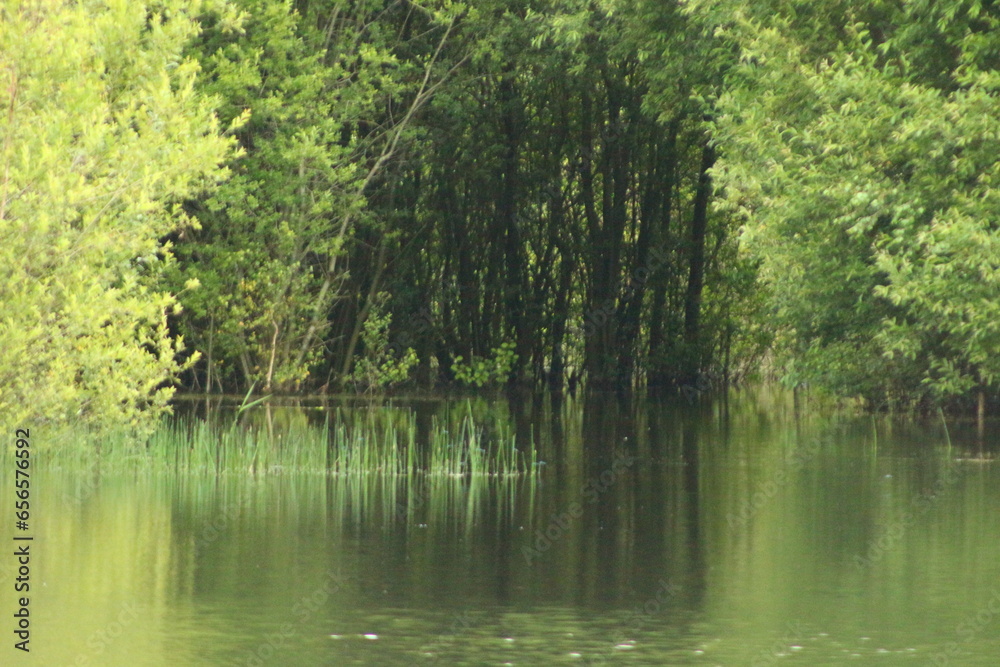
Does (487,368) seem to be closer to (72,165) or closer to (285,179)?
(285,179)

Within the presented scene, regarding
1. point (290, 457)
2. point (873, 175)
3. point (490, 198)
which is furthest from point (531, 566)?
point (490, 198)

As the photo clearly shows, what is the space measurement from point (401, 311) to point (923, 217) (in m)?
16.0

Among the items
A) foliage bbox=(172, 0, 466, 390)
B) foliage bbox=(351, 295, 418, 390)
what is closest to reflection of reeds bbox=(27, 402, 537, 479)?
foliage bbox=(172, 0, 466, 390)

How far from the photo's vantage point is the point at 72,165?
10.9m

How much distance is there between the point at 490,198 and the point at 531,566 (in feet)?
79.5

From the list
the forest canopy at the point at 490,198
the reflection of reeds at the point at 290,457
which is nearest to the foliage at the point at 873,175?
the forest canopy at the point at 490,198

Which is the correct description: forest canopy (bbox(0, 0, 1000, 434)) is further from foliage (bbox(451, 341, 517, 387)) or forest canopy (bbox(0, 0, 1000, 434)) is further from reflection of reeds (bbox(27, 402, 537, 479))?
reflection of reeds (bbox(27, 402, 537, 479))

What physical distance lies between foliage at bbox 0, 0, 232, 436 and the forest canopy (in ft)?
0.10

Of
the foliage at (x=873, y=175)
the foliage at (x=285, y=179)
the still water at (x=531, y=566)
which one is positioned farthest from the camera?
the foliage at (x=285, y=179)

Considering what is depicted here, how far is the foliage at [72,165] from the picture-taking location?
10586 millimetres

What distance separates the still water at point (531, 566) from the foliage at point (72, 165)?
1506 mm

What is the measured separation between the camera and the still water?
28.8 ft

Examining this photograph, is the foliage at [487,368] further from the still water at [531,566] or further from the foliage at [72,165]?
the foliage at [72,165]

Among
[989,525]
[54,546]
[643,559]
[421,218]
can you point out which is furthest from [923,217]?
[421,218]
